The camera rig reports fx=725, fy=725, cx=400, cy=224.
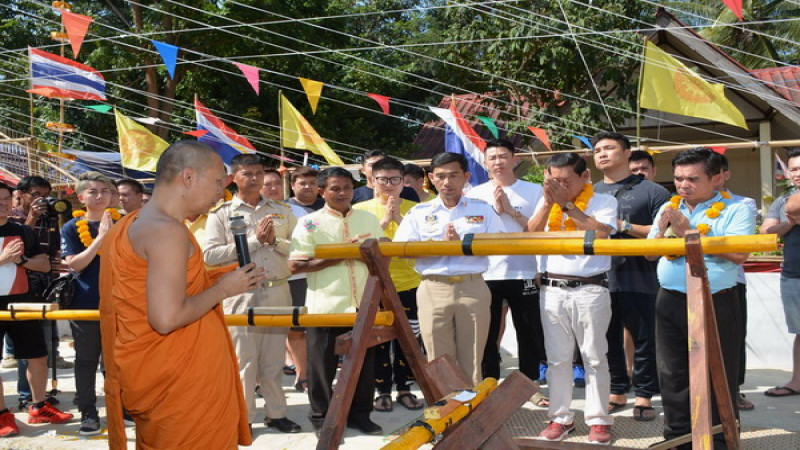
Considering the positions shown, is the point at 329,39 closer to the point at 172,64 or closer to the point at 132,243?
the point at 172,64

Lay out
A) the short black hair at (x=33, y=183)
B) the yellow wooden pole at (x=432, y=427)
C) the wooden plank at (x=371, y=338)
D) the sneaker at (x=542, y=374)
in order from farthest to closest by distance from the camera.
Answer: the short black hair at (x=33, y=183), the sneaker at (x=542, y=374), the wooden plank at (x=371, y=338), the yellow wooden pole at (x=432, y=427)

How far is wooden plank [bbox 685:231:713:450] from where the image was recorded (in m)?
2.79

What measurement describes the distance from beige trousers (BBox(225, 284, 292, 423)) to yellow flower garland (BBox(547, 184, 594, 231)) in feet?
6.53

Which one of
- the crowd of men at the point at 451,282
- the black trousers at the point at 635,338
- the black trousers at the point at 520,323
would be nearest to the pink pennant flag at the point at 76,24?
the crowd of men at the point at 451,282

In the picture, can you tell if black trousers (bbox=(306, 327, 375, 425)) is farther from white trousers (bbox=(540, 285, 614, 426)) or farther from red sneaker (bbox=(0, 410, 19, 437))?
red sneaker (bbox=(0, 410, 19, 437))

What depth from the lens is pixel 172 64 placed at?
9359 mm

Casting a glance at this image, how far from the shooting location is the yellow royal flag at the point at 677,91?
8859 mm

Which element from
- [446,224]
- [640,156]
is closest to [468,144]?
[640,156]

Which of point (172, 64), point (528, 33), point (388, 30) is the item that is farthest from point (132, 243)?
point (388, 30)

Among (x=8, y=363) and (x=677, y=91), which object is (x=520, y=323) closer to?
(x=677, y=91)

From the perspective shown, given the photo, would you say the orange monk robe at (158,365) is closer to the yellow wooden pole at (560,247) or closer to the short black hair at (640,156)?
the yellow wooden pole at (560,247)

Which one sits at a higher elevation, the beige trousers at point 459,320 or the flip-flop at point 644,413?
the beige trousers at point 459,320

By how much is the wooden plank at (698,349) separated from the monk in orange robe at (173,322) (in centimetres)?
175

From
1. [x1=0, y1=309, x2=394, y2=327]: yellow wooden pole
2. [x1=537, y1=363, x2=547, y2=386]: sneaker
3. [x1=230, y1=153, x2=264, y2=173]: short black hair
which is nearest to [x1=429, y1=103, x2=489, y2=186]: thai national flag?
[x1=537, y1=363, x2=547, y2=386]: sneaker
